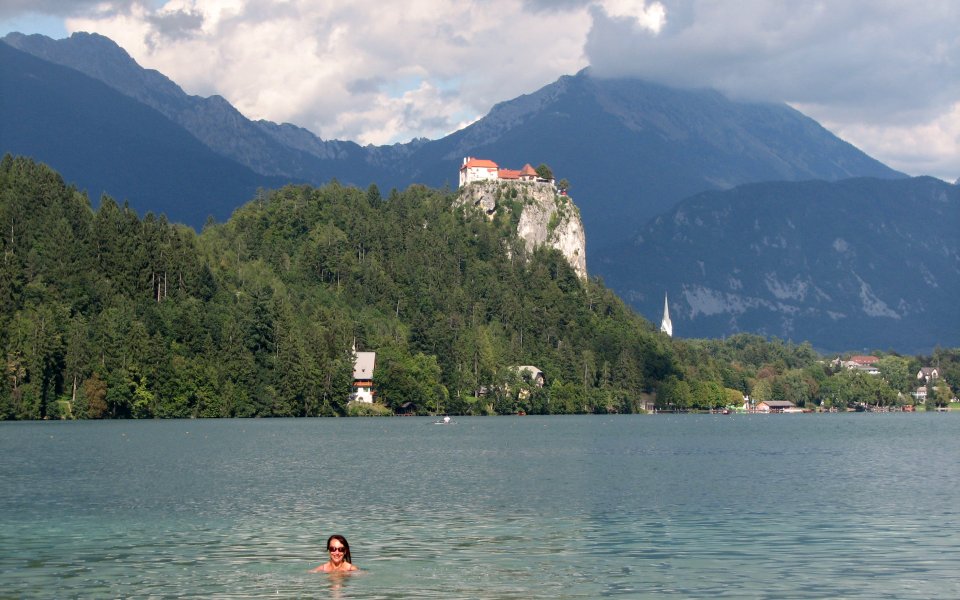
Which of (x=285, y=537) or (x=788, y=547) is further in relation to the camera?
(x=285, y=537)

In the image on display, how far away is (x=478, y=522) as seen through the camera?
5944cm

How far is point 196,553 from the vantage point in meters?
49.7

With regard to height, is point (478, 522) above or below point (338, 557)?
above

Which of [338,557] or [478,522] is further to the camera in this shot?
[478,522]

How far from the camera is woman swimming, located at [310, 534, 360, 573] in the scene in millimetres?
43938

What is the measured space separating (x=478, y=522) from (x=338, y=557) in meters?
16.2

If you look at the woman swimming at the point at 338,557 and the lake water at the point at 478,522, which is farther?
the woman swimming at the point at 338,557

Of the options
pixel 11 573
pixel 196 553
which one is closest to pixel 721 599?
pixel 196 553

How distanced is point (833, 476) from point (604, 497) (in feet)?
79.0

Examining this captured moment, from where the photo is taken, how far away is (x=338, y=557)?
145 ft

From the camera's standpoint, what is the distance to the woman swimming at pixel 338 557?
43938 mm

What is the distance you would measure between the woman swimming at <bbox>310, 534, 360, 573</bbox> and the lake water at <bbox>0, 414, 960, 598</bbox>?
549mm

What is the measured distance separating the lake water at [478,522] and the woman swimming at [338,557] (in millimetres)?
549

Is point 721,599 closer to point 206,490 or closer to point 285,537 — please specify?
point 285,537
